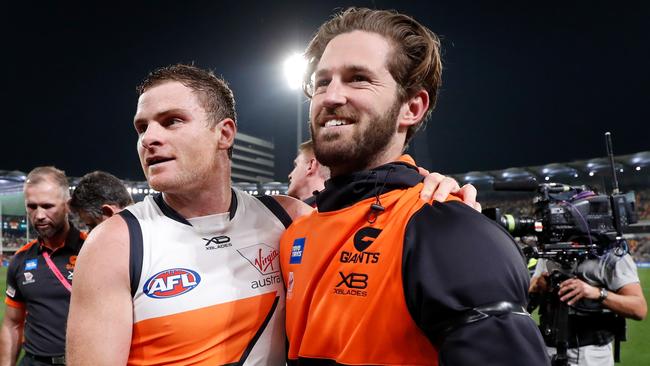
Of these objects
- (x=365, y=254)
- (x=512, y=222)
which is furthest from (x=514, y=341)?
(x=512, y=222)

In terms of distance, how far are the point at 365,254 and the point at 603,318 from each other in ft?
10.8

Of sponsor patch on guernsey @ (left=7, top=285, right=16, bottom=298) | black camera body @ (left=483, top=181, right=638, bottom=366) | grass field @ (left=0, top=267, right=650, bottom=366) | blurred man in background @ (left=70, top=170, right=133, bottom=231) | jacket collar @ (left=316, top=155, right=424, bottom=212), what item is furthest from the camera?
grass field @ (left=0, top=267, right=650, bottom=366)

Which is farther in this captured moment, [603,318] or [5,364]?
[5,364]

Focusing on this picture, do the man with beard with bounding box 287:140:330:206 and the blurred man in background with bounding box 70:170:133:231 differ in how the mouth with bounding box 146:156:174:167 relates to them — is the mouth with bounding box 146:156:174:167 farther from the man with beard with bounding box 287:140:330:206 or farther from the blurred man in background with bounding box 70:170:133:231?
the man with beard with bounding box 287:140:330:206

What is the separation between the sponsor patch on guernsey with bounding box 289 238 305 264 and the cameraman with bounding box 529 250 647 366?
259cm

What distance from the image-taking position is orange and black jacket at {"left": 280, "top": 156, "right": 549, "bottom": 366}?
1176mm

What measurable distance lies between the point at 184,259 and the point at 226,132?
606 mm

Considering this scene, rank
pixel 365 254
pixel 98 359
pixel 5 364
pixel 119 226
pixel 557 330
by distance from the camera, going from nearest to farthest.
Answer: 1. pixel 365 254
2. pixel 98 359
3. pixel 119 226
4. pixel 557 330
5. pixel 5 364

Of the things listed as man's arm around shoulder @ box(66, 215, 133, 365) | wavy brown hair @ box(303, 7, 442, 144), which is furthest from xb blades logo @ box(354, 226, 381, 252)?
man's arm around shoulder @ box(66, 215, 133, 365)

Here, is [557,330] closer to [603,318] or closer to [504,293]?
[603,318]

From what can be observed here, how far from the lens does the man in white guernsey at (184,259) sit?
5.46ft

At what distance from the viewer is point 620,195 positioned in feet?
12.1

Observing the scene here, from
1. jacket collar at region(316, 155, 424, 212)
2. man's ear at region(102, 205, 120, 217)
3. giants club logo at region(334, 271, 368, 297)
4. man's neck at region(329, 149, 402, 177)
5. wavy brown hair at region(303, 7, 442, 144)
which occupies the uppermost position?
wavy brown hair at region(303, 7, 442, 144)

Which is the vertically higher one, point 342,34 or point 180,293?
point 342,34
